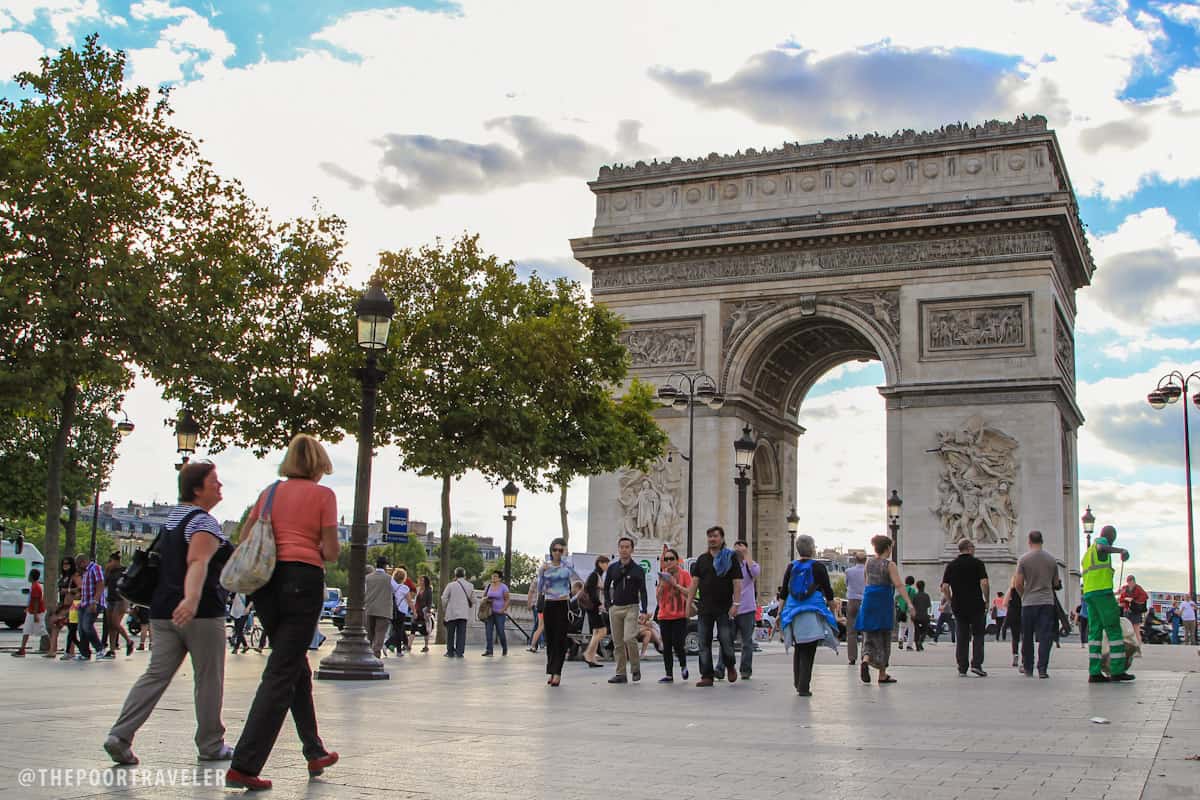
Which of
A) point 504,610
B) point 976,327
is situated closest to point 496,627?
point 504,610

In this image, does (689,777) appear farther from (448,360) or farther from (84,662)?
(448,360)

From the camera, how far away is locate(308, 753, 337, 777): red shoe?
23.3ft

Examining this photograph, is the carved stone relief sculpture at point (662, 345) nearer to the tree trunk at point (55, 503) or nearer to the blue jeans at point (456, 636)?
the blue jeans at point (456, 636)

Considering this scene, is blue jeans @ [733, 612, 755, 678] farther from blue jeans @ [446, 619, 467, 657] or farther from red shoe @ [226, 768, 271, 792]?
red shoe @ [226, 768, 271, 792]

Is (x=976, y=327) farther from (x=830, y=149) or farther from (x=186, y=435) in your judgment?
(x=186, y=435)

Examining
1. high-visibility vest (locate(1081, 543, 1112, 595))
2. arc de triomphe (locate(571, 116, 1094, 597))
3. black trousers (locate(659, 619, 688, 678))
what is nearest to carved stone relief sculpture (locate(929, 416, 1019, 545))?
arc de triomphe (locate(571, 116, 1094, 597))

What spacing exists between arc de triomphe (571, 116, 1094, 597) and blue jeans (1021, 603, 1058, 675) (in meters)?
20.3

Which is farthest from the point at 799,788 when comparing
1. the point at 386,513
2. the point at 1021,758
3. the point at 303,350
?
the point at 303,350

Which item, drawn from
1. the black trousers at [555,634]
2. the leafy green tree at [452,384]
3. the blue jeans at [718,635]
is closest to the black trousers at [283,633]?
the black trousers at [555,634]

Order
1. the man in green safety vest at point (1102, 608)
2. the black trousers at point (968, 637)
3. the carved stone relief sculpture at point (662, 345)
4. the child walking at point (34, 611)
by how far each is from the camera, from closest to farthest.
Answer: the man in green safety vest at point (1102, 608) < the black trousers at point (968, 637) < the child walking at point (34, 611) < the carved stone relief sculpture at point (662, 345)

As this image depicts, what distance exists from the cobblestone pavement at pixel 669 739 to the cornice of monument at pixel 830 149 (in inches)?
1057

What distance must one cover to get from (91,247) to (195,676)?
16630mm

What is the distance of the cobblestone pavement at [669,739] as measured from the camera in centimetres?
689

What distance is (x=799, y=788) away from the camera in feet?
22.6
